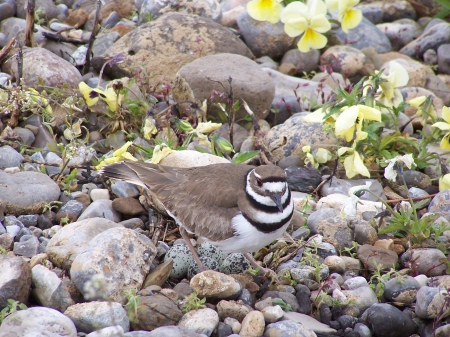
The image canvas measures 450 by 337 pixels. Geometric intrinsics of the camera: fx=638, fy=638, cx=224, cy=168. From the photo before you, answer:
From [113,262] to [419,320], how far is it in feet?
8.07

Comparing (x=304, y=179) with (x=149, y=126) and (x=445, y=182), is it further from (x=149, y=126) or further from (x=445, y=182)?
(x=149, y=126)

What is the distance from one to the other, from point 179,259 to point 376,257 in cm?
174

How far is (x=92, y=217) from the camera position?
19.2 ft

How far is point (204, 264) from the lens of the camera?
5562 millimetres

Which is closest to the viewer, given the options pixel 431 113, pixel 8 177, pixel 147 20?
pixel 8 177

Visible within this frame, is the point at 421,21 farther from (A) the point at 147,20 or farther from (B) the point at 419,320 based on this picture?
(B) the point at 419,320

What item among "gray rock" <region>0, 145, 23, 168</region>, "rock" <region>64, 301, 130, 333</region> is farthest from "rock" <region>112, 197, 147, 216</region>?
"rock" <region>64, 301, 130, 333</region>

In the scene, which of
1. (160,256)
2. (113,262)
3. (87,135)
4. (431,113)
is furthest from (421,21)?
(113,262)

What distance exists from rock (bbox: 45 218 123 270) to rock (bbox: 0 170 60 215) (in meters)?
0.72

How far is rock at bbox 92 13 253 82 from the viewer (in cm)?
829

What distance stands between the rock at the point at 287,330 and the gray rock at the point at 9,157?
3.43 m

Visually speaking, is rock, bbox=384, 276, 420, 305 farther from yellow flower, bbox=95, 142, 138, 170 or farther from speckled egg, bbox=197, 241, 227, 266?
yellow flower, bbox=95, 142, 138, 170

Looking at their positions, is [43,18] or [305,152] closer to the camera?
[305,152]

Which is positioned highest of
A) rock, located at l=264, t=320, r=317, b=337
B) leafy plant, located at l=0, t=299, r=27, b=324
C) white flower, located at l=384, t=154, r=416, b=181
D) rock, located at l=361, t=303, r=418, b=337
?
white flower, located at l=384, t=154, r=416, b=181
